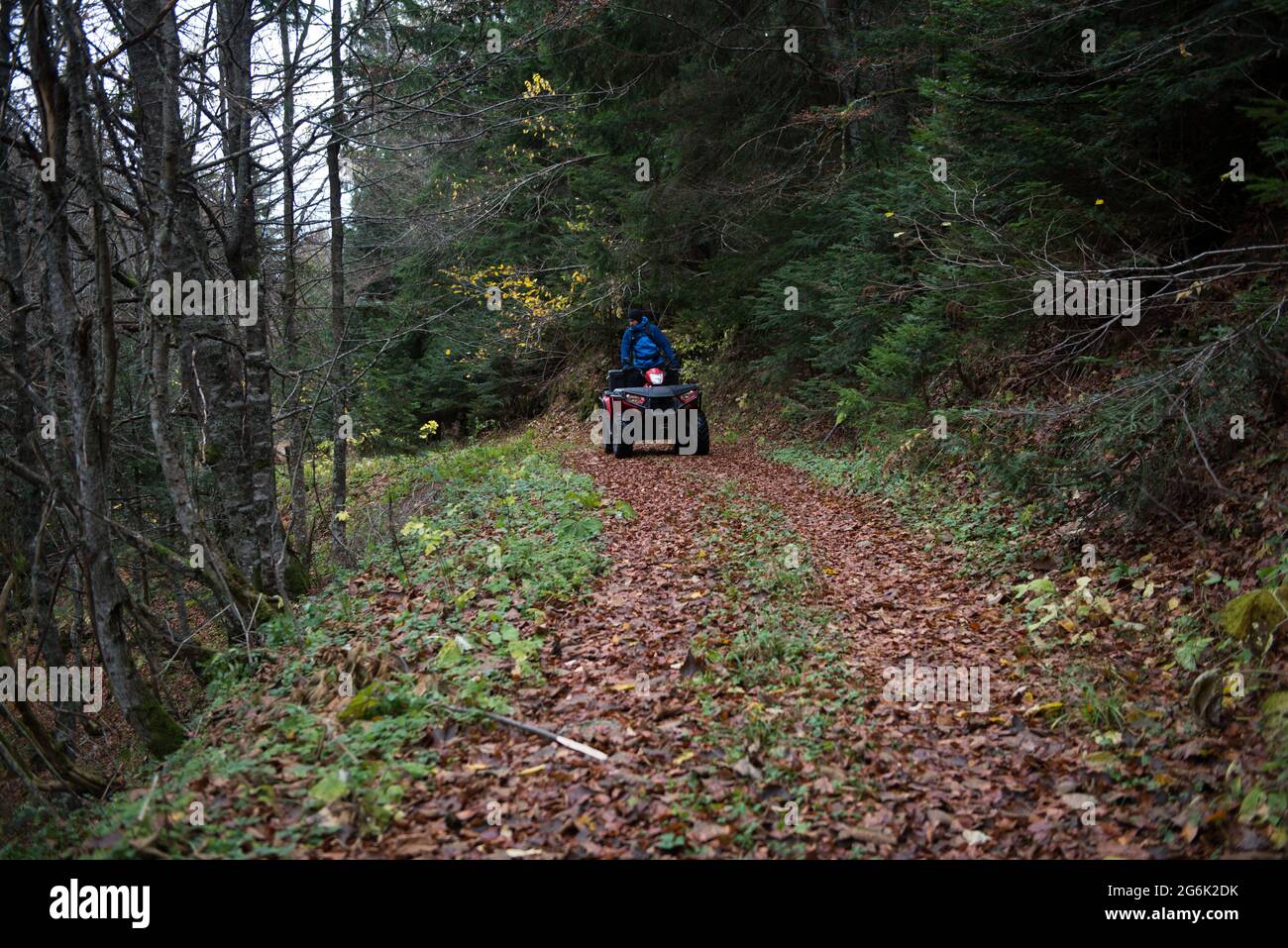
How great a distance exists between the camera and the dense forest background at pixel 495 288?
18.1ft

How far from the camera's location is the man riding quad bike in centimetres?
1346

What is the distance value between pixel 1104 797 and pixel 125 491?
11.2 meters

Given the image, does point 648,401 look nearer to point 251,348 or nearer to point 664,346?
point 664,346

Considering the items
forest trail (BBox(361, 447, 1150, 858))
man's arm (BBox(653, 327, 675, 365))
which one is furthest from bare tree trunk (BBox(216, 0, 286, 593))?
man's arm (BBox(653, 327, 675, 365))

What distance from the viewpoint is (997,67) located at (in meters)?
6.99

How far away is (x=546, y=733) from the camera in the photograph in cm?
439

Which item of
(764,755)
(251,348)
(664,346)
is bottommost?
(764,755)

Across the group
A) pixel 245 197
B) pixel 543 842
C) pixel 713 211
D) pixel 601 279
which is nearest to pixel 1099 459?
pixel 543 842

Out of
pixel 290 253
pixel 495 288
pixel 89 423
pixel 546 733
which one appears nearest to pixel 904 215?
pixel 495 288

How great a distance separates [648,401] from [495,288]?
4241 mm

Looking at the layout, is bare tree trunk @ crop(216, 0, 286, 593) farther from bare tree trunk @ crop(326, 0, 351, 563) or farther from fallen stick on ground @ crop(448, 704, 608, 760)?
fallen stick on ground @ crop(448, 704, 608, 760)

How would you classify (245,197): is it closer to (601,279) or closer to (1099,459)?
(1099,459)

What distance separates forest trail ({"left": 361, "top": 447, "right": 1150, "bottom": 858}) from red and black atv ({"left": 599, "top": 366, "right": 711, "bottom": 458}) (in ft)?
22.7

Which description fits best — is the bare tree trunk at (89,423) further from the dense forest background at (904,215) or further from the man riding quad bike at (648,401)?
the man riding quad bike at (648,401)
